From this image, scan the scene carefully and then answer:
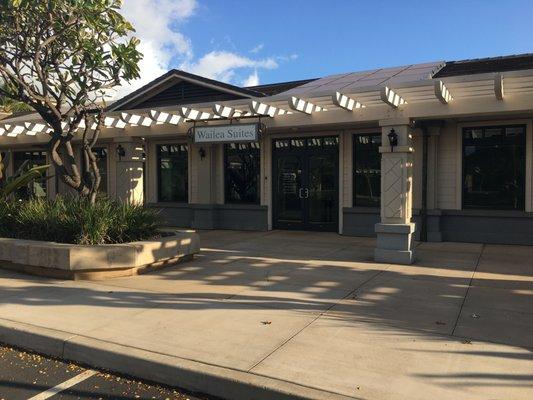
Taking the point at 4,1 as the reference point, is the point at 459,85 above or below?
below

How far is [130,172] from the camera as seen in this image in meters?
12.1

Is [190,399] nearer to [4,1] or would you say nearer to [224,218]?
[4,1]

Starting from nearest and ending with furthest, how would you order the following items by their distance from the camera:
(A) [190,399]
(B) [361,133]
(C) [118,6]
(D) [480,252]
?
(A) [190,399] → (C) [118,6] → (D) [480,252] → (B) [361,133]

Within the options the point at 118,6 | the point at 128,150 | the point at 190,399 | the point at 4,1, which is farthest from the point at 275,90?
the point at 190,399

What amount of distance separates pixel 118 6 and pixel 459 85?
19.9 feet

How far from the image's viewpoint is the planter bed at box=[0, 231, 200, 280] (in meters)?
7.11

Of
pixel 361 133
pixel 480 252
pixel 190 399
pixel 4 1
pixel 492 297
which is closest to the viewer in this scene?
pixel 190 399

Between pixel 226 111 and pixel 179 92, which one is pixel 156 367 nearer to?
pixel 226 111

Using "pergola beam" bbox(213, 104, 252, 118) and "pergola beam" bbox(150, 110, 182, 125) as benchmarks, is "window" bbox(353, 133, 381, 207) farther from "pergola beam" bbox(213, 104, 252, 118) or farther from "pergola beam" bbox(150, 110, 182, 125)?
"pergola beam" bbox(150, 110, 182, 125)

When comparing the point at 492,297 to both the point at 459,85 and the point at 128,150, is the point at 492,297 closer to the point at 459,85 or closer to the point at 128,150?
the point at 459,85

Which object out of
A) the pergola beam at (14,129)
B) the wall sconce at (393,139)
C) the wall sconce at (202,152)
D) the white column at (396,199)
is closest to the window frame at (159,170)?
the wall sconce at (202,152)

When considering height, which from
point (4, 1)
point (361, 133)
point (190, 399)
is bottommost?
point (190, 399)

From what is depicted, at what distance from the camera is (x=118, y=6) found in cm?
830

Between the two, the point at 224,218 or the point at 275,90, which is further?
the point at 275,90
